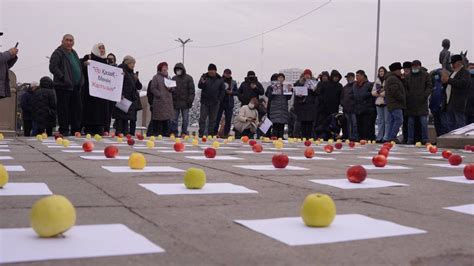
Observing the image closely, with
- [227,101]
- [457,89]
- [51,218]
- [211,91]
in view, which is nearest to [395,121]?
[457,89]

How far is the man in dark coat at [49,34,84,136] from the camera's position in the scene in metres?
9.12

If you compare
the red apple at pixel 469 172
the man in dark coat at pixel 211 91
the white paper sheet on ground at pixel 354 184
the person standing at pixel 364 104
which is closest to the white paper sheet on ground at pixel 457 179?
the red apple at pixel 469 172

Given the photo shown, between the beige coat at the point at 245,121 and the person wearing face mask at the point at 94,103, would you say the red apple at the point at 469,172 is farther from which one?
the beige coat at the point at 245,121

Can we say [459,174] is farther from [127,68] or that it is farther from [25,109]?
[25,109]

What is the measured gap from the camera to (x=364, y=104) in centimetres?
1188

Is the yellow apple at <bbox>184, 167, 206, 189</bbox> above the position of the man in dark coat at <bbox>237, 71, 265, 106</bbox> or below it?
below

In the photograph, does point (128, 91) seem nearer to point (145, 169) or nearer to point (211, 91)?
point (211, 91)

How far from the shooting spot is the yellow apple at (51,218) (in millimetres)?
1736

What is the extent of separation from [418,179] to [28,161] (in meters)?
3.19

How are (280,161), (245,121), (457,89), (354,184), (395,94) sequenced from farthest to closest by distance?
(245,121) < (395,94) < (457,89) < (280,161) < (354,184)

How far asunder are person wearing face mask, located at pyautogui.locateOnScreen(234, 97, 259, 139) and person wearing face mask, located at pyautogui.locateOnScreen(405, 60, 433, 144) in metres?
3.45

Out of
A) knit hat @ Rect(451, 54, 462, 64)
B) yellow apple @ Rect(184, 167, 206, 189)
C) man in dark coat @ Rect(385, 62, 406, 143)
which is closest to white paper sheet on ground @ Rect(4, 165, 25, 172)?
yellow apple @ Rect(184, 167, 206, 189)

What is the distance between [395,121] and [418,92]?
2.39 feet

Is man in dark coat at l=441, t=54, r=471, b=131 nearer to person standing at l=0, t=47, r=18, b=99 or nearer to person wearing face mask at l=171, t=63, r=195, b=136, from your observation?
person wearing face mask at l=171, t=63, r=195, b=136
